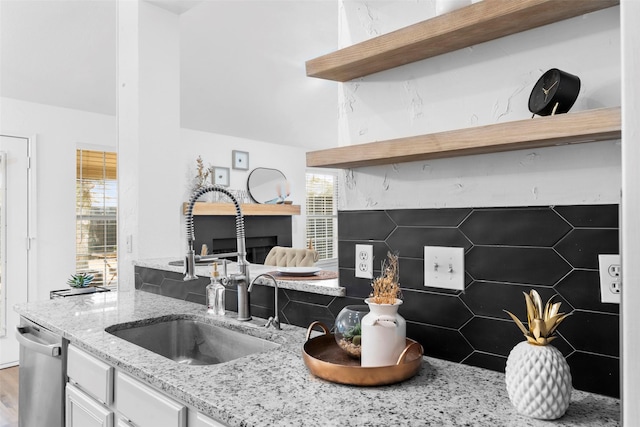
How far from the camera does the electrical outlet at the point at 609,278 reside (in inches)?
38.5

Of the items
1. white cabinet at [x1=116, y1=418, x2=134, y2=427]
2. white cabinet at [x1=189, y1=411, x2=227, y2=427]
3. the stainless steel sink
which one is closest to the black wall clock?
white cabinet at [x1=189, y1=411, x2=227, y2=427]

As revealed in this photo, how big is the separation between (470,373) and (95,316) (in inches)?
61.2

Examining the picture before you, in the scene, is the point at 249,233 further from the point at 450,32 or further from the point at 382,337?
the point at 450,32

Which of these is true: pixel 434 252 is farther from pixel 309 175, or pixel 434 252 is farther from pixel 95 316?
pixel 309 175

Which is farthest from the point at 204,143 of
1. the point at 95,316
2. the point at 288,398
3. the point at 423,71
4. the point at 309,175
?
the point at 288,398

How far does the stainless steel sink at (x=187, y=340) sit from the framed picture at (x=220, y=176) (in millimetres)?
3257

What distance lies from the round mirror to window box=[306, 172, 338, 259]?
79 cm

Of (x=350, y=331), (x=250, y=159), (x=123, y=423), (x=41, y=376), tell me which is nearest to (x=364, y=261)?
(x=350, y=331)

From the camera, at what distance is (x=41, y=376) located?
1.83 metres

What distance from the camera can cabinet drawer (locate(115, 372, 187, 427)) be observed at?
1136 millimetres

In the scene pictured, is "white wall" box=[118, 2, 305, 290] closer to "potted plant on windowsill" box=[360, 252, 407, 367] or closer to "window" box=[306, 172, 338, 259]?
"potted plant on windowsill" box=[360, 252, 407, 367]

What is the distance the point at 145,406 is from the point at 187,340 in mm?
668

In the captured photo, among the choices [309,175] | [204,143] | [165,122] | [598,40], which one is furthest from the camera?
[309,175]

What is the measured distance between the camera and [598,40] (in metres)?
1.03
